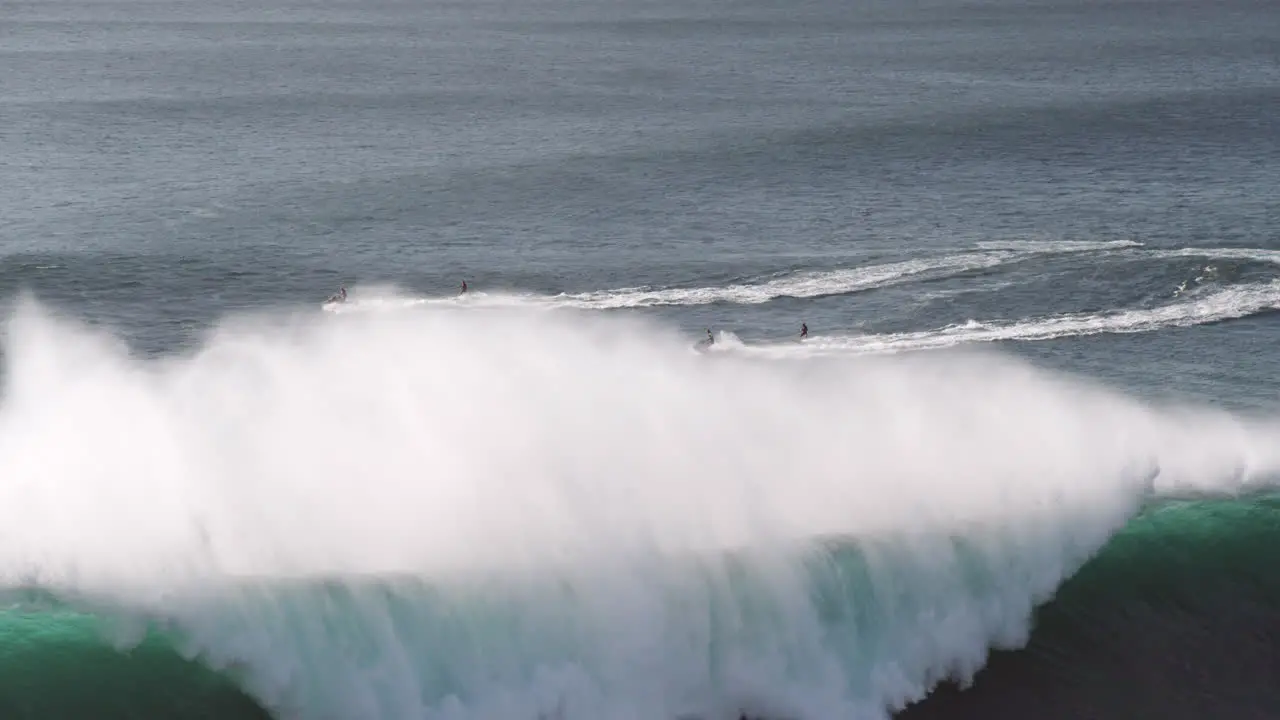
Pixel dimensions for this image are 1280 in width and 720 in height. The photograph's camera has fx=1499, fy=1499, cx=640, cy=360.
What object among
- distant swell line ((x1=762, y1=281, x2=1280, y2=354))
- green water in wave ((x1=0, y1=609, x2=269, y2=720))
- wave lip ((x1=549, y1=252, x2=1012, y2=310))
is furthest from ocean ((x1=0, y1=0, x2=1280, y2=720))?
wave lip ((x1=549, y1=252, x2=1012, y2=310))

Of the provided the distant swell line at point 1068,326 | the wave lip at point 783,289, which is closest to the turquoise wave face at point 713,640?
the distant swell line at point 1068,326

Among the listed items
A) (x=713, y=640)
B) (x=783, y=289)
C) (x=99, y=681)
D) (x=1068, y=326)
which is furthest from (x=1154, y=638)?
(x=783, y=289)

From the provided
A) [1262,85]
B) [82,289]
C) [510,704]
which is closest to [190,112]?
[82,289]

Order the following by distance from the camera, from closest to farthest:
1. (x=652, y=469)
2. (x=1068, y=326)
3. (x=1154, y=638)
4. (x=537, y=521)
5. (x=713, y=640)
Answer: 1. (x=713, y=640)
2. (x=537, y=521)
3. (x=1154, y=638)
4. (x=652, y=469)
5. (x=1068, y=326)

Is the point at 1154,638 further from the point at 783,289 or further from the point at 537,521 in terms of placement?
the point at 783,289

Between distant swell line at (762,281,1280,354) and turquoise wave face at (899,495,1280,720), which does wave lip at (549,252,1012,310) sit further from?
turquoise wave face at (899,495,1280,720)

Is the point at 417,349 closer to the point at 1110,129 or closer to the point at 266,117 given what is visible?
the point at 1110,129
